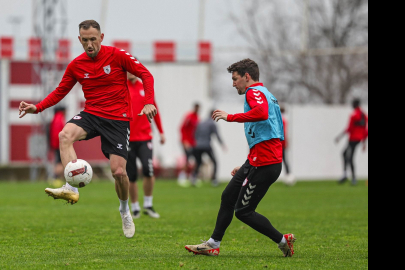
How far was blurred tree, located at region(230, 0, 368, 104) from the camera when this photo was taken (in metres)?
30.0

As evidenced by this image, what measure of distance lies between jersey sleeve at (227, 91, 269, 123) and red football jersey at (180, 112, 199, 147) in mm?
12988

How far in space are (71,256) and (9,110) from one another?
60.1 feet

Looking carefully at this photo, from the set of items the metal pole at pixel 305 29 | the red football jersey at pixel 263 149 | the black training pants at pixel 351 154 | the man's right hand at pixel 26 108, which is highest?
the metal pole at pixel 305 29

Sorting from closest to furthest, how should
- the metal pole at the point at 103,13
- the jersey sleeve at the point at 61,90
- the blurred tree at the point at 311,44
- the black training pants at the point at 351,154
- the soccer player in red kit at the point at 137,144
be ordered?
1. the jersey sleeve at the point at 61,90
2. the soccer player in red kit at the point at 137,144
3. the black training pants at the point at 351,154
4. the metal pole at the point at 103,13
5. the blurred tree at the point at 311,44

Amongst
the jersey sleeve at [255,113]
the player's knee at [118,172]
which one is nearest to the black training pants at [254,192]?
the jersey sleeve at [255,113]

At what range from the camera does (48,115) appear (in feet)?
73.5

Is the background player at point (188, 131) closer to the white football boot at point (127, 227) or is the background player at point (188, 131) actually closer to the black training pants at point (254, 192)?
the white football boot at point (127, 227)

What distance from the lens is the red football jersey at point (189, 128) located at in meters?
18.5

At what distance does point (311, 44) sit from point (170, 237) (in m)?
26.1

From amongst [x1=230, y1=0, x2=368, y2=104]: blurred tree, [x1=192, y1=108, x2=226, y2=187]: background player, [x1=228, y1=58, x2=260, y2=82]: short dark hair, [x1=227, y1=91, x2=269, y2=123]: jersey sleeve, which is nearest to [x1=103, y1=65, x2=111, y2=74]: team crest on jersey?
[x1=228, y1=58, x2=260, y2=82]: short dark hair

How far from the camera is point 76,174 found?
19.4ft

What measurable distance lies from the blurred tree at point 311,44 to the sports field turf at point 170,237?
61.0 feet

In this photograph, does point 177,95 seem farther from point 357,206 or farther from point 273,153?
point 273,153
